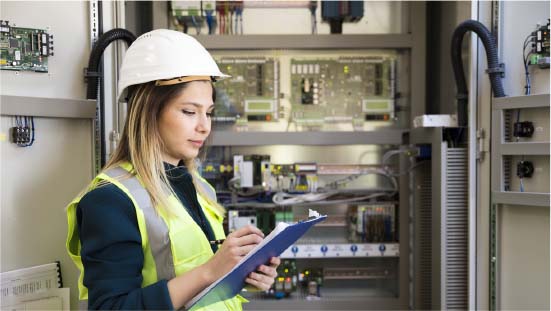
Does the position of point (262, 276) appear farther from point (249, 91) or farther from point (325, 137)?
point (249, 91)

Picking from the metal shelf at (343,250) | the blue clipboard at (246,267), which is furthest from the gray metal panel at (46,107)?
the metal shelf at (343,250)

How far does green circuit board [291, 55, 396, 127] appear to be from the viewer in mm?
2543

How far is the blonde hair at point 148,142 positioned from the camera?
1.05 metres

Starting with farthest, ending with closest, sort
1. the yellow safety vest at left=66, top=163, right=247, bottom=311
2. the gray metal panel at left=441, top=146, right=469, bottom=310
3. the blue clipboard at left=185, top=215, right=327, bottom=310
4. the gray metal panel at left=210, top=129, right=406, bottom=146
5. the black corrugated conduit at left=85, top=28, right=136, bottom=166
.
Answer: the gray metal panel at left=210, top=129, right=406, bottom=146, the gray metal panel at left=441, top=146, right=469, bottom=310, the black corrugated conduit at left=85, top=28, right=136, bottom=166, the yellow safety vest at left=66, top=163, right=247, bottom=311, the blue clipboard at left=185, top=215, right=327, bottom=310

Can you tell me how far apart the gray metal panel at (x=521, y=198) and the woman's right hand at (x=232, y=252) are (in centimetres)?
126

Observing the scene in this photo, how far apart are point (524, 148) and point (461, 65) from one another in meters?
0.49

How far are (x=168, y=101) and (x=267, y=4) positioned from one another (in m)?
1.59

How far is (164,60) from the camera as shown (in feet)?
3.65

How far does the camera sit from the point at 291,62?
2.55m

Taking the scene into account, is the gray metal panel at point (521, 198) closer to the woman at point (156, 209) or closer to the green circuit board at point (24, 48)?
the woman at point (156, 209)

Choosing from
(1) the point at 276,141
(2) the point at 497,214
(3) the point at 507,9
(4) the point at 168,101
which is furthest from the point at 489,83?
(4) the point at 168,101

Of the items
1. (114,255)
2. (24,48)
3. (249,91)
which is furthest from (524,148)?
(24,48)

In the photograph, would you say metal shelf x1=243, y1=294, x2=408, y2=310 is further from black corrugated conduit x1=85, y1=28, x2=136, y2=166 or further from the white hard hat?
the white hard hat

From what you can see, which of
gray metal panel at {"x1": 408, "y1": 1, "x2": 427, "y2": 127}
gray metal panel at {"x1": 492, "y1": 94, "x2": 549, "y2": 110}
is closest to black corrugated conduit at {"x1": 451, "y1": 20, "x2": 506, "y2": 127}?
gray metal panel at {"x1": 492, "y1": 94, "x2": 549, "y2": 110}
